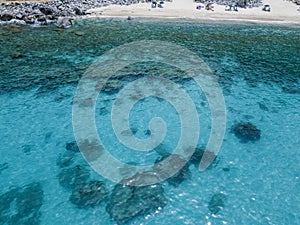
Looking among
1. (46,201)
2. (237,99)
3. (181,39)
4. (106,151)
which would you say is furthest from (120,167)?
(181,39)

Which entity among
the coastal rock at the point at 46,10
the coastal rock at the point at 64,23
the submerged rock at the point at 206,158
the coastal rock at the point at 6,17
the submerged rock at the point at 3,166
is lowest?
the submerged rock at the point at 3,166

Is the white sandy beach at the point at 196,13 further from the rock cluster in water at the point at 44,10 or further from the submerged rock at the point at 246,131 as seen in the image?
the submerged rock at the point at 246,131

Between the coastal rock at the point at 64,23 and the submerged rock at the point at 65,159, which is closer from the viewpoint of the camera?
the submerged rock at the point at 65,159

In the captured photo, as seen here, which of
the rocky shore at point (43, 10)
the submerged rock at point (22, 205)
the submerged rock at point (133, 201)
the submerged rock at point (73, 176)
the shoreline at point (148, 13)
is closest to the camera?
the submerged rock at point (22, 205)

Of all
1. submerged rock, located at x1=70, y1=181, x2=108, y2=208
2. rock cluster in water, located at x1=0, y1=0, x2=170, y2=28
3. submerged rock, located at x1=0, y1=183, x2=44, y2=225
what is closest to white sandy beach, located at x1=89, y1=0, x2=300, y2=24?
rock cluster in water, located at x1=0, y1=0, x2=170, y2=28

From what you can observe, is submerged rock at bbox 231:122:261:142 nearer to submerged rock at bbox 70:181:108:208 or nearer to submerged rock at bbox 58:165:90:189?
submerged rock at bbox 70:181:108:208

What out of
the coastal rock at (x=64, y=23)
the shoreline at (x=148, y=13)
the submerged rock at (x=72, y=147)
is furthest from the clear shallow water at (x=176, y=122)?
the shoreline at (x=148, y=13)
